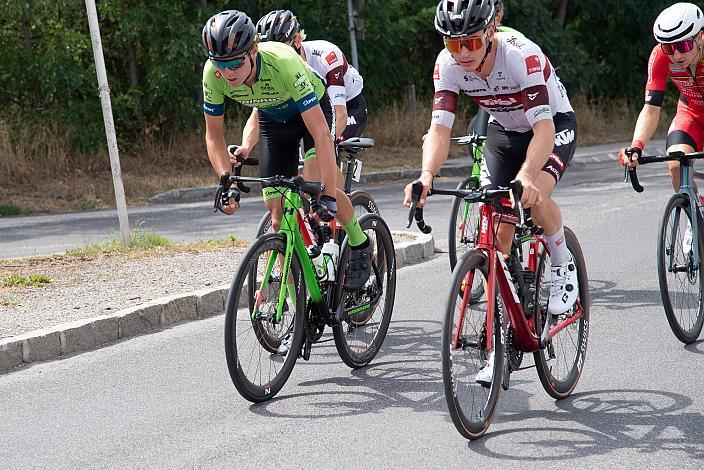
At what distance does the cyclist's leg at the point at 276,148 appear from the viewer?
688 cm

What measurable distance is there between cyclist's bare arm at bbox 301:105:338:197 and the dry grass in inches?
429

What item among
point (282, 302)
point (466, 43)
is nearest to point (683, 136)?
point (466, 43)

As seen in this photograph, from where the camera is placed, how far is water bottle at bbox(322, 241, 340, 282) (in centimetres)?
641

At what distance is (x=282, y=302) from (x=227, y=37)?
4.77 ft

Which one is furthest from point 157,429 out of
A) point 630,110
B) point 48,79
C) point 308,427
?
point 630,110

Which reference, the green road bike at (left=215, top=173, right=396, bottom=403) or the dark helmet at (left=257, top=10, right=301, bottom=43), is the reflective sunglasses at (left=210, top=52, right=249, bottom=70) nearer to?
the green road bike at (left=215, top=173, right=396, bottom=403)

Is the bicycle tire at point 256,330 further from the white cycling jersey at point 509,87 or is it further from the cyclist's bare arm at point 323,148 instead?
the white cycling jersey at point 509,87

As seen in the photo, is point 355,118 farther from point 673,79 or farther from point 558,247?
point 558,247

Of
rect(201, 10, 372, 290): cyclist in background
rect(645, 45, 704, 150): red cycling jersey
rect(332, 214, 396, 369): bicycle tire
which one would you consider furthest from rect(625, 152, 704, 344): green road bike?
rect(201, 10, 372, 290): cyclist in background

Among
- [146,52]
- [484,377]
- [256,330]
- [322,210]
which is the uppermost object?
[146,52]

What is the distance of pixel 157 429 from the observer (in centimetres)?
556

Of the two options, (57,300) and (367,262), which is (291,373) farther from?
(57,300)

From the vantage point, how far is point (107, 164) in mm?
20156

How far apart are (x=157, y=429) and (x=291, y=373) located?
3.84ft
